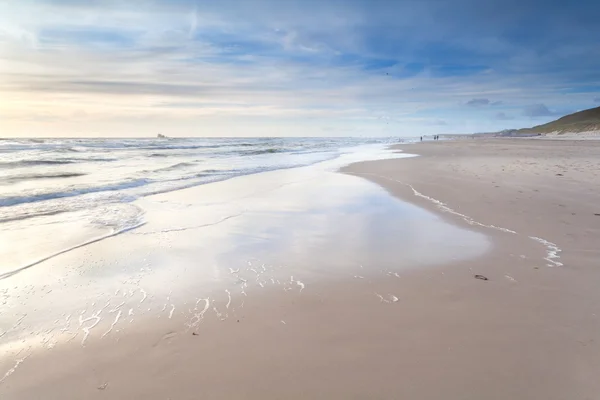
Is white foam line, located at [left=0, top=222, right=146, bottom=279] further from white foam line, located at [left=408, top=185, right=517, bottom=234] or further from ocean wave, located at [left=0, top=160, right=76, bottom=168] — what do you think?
ocean wave, located at [left=0, top=160, right=76, bottom=168]

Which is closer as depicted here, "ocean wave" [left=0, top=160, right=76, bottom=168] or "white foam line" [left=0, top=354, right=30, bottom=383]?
"white foam line" [left=0, top=354, right=30, bottom=383]

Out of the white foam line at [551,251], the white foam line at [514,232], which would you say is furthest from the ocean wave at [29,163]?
the white foam line at [551,251]

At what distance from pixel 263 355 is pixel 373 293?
1478 millimetres

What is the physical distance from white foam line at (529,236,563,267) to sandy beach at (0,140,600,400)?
5cm

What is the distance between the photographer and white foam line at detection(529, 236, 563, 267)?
4.31m

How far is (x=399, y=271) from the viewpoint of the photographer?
4199 mm

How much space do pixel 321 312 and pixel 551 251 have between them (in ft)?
11.8

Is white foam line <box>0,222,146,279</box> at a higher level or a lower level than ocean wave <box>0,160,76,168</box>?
lower

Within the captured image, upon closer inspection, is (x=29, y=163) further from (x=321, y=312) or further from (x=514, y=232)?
(x=514, y=232)

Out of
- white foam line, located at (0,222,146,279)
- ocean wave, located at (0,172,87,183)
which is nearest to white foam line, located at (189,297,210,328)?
white foam line, located at (0,222,146,279)

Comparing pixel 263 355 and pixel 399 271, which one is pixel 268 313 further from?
pixel 399 271

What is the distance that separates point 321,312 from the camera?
3238 millimetres

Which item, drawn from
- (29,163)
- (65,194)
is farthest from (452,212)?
(29,163)

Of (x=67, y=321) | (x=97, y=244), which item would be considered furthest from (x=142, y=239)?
(x=67, y=321)
